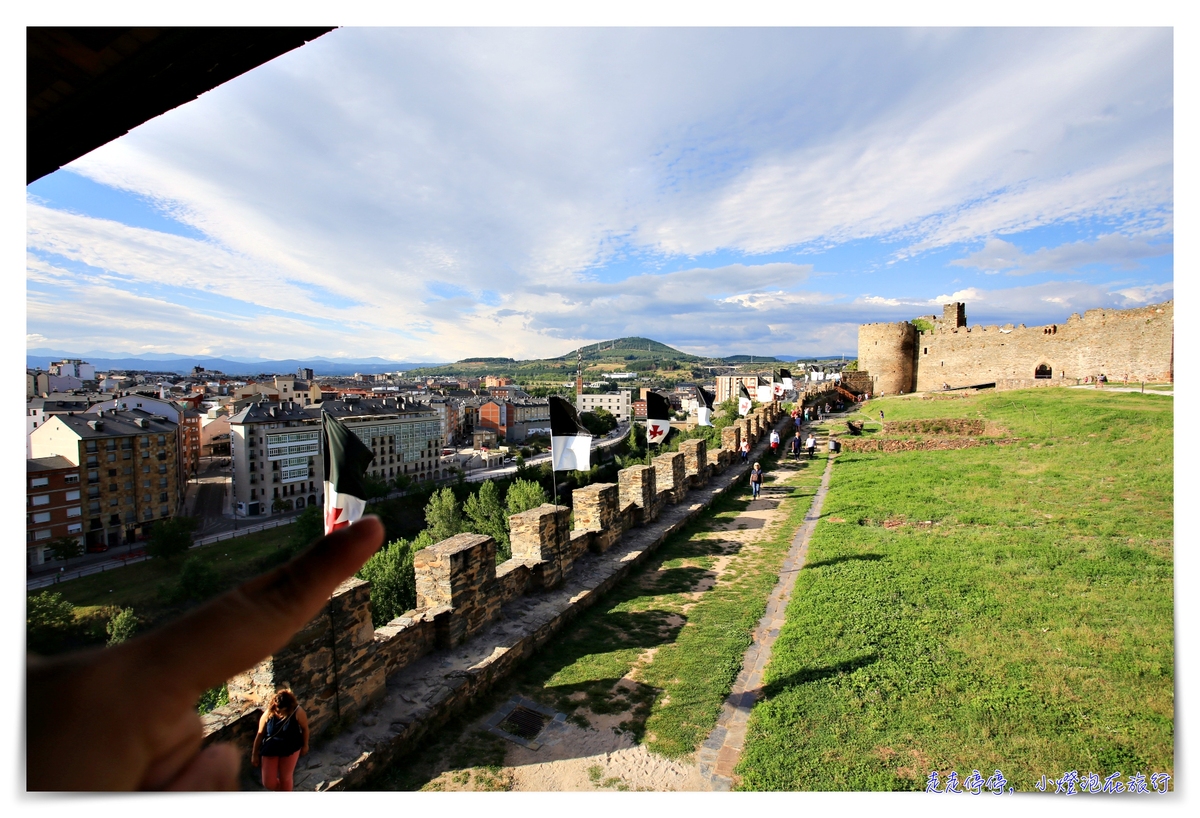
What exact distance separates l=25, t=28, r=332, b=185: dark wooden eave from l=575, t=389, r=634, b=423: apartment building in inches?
5096

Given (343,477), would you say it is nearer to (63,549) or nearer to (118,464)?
(63,549)

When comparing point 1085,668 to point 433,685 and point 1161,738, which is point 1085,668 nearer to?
point 1161,738

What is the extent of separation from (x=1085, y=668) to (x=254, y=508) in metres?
67.9

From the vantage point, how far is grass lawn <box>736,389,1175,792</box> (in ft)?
13.1

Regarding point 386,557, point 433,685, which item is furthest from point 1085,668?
point 386,557

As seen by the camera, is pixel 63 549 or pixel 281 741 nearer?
pixel 281 741

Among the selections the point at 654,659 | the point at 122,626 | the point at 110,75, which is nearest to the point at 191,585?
the point at 122,626

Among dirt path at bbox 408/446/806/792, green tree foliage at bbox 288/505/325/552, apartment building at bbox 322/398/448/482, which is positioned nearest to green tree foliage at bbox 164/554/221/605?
green tree foliage at bbox 288/505/325/552

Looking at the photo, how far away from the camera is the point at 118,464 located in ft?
151

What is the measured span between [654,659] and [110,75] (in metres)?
6.29

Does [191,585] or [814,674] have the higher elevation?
[814,674]

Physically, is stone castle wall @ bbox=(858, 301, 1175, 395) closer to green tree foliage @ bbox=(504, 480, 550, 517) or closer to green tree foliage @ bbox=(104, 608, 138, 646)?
green tree foliage @ bbox=(504, 480, 550, 517)

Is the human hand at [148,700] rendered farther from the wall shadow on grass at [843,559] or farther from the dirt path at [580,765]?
the wall shadow on grass at [843,559]

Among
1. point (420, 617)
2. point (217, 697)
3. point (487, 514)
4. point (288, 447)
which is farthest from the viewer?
point (288, 447)
